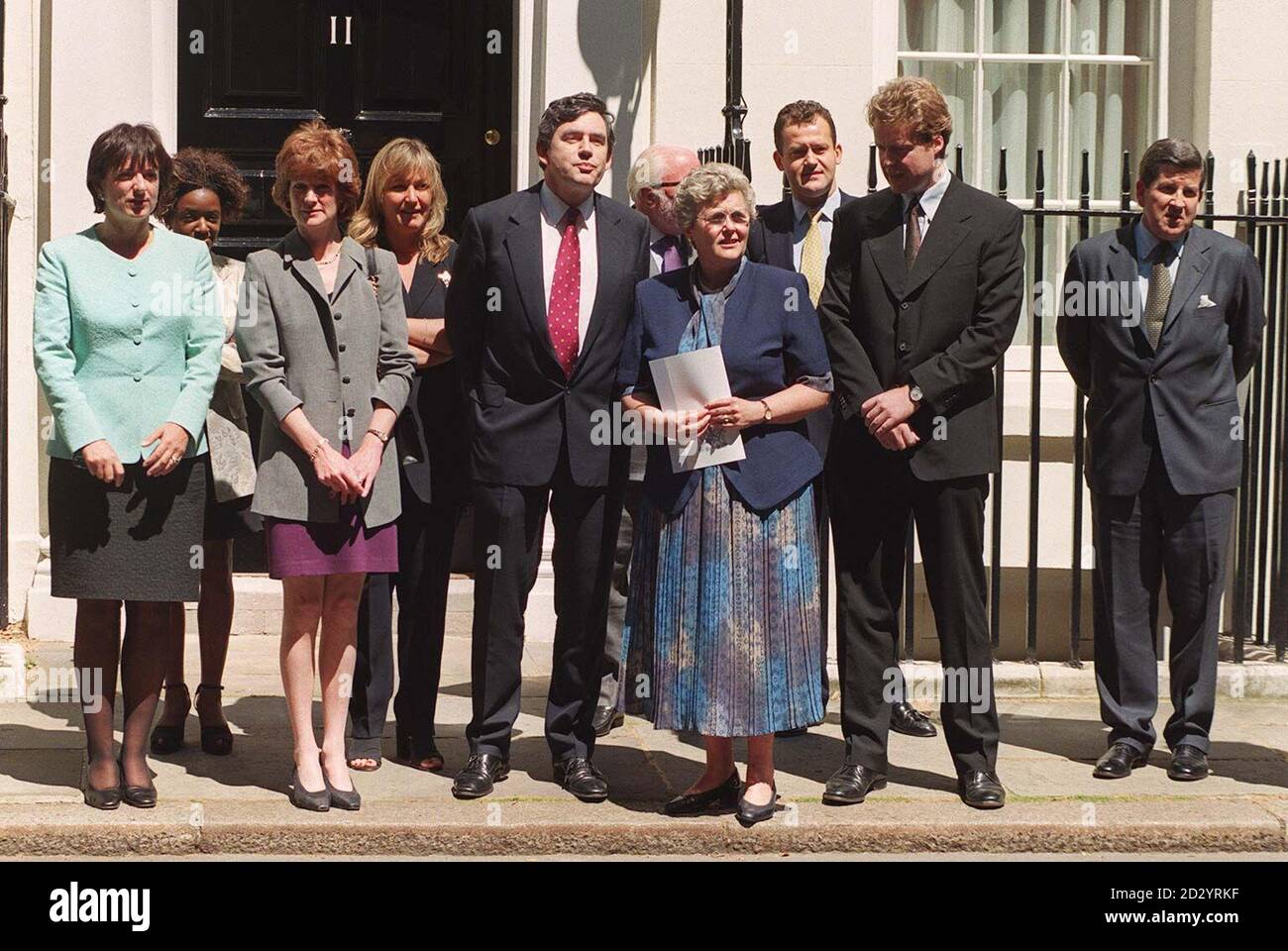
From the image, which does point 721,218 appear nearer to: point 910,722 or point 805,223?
point 805,223

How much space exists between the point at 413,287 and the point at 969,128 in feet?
12.2

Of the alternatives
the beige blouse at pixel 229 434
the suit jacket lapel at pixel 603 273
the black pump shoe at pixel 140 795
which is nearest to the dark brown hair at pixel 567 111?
the suit jacket lapel at pixel 603 273

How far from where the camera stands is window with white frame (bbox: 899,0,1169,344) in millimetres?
8867

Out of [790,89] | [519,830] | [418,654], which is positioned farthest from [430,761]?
[790,89]

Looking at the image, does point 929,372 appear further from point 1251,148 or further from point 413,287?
point 1251,148

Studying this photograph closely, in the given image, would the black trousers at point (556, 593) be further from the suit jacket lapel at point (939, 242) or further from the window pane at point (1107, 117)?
the window pane at point (1107, 117)

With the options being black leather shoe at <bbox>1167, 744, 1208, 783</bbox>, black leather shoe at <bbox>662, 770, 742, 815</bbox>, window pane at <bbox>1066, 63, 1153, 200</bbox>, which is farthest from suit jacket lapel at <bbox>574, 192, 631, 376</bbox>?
window pane at <bbox>1066, 63, 1153, 200</bbox>

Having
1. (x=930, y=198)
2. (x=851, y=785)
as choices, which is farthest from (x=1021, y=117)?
(x=851, y=785)

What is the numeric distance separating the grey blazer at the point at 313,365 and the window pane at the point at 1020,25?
4217 millimetres

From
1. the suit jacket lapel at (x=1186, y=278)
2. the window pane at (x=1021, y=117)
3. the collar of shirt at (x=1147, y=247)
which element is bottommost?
the suit jacket lapel at (x=1186, y=278)

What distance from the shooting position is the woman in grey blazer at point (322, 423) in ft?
18.7

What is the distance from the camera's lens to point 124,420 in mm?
5688

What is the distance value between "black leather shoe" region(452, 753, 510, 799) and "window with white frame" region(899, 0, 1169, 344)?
4.01 m

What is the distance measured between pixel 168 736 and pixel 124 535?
1.05 m
